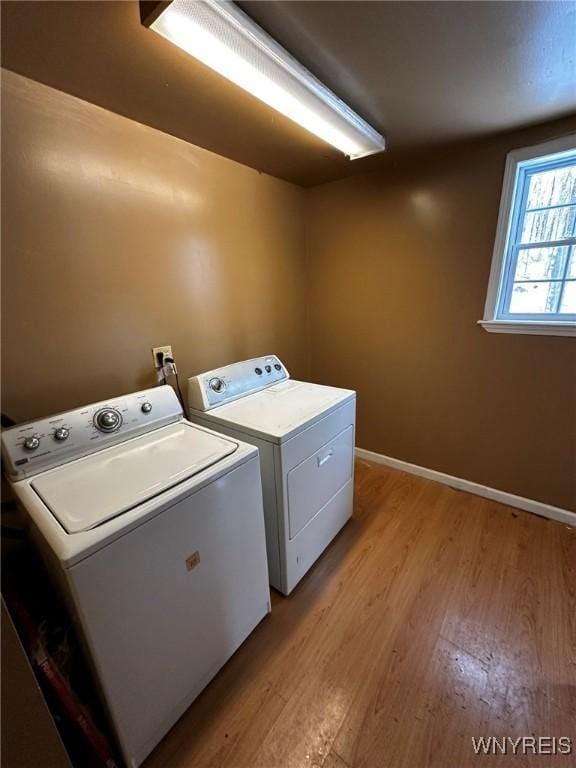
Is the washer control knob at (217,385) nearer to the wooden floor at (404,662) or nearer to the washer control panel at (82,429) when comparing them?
the washer control panel at (82,429)

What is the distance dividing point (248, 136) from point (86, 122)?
2.30 feet

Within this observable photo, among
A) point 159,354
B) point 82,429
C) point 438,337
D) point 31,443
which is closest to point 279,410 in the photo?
point 159,354

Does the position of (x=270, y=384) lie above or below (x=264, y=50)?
below

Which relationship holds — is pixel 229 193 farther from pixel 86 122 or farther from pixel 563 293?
pixel 563 293

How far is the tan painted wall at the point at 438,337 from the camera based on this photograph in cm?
183

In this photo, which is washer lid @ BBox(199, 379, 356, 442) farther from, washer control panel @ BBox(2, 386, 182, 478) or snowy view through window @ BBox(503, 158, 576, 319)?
snowy view through window @ BBox(503, 158, 576, 319)

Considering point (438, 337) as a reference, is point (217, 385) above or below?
below

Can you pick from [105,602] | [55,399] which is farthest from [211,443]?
[55,399]

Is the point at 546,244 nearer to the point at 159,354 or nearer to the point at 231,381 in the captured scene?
the point at 231,381

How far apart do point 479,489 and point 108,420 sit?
2279mm

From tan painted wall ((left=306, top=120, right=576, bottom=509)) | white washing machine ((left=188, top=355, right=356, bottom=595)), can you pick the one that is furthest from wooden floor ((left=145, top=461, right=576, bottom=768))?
tan painted wall ((left=306, top=120, right=576, bottom=509))

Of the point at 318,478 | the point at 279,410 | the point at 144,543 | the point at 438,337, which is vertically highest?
the point at 438,337

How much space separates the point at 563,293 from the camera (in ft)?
5.74

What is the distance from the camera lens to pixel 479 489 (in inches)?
85.5
